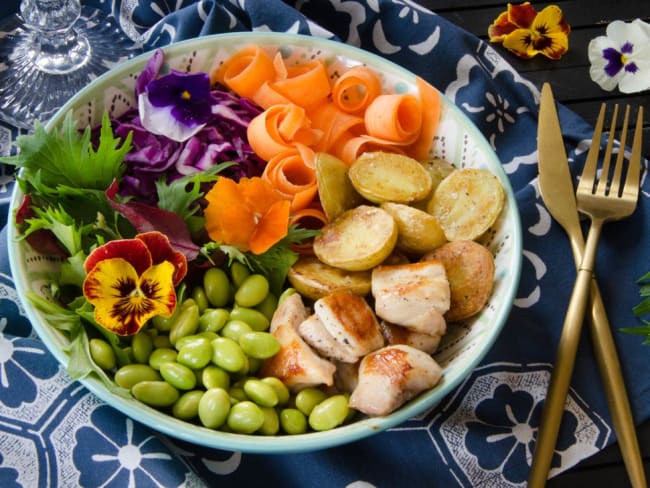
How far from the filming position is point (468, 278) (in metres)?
1.49

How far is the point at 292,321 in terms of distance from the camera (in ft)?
4.66

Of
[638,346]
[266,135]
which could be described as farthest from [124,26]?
[638,346]

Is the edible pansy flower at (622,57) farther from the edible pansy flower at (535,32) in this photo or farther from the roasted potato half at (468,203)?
the roasted potato half at (468,203)

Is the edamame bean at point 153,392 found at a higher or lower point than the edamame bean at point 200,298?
lower

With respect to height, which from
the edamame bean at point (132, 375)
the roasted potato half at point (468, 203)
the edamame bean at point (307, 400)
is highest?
the roasted potato half at point (468, 203)


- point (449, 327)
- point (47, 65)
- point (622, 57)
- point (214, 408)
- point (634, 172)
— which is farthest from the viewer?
point (622, 57)

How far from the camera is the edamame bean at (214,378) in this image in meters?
1.35

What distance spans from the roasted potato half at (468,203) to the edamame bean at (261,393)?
1.54 feet

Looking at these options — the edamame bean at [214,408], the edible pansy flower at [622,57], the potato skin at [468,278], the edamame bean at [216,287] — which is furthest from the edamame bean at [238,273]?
the edible pansy flower at [622,57]

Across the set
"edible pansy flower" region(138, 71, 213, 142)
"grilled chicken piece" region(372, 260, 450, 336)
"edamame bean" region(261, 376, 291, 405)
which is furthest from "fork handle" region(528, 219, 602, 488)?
"edible pansy flower" region(138, 71, 213, 142)

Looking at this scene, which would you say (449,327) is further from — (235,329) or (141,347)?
(141,347)

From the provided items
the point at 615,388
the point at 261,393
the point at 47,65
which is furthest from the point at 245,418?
the point at 47,65

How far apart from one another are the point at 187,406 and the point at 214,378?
62 millimetres

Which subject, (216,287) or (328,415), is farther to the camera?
(216,287)
